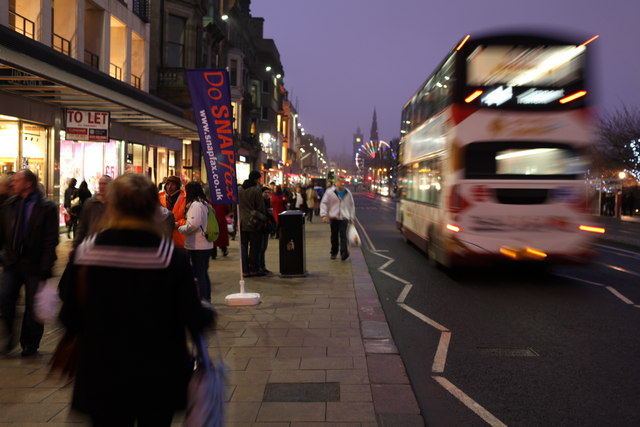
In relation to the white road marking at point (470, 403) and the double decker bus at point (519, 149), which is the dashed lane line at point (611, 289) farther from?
the white road marking at point (470, 403)

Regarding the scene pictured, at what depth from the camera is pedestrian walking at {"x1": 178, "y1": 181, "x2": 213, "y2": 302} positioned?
792 cm

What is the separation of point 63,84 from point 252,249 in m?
5.19

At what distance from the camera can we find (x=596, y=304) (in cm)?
915

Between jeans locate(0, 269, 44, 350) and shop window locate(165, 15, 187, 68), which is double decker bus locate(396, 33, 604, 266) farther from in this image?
shop window locate(165, 15, 187, 68)

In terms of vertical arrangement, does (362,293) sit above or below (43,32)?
below


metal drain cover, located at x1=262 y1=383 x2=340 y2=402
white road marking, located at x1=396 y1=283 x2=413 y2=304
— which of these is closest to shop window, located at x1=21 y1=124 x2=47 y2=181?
white road marking, located at x1=396 y1=283 x2=413 y2=304

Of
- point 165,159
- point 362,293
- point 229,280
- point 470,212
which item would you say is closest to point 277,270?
point 229,280

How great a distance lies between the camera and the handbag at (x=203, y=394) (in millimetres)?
2713

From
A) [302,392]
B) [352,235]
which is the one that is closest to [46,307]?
[302,392]

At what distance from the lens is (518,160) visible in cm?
1052

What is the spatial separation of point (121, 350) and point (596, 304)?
8200 millimetres

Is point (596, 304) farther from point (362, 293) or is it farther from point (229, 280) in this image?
point (229, 280)

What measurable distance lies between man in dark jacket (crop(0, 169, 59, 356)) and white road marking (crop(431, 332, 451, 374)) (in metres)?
3.80

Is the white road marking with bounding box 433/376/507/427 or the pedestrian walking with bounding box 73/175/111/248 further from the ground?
the pedestrian walking with bounding box 73/175/111/248
